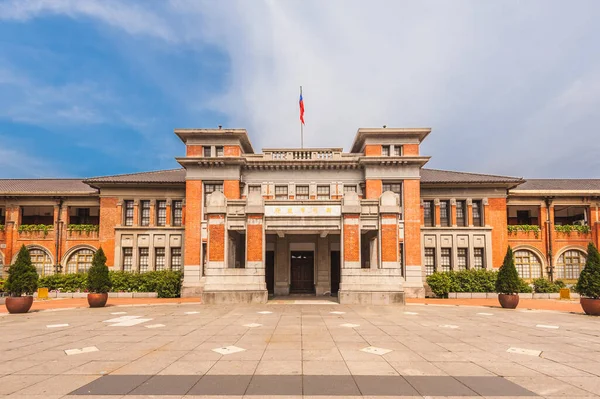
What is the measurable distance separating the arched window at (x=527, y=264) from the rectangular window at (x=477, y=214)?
4.49m

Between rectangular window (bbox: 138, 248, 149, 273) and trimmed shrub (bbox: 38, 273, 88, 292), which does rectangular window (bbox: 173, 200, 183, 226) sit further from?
trimmed shrub (bbox: 38, 273, 88, 292)

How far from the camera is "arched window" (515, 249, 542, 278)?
3159 centimetres

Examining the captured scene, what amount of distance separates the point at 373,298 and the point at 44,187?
1272 inches

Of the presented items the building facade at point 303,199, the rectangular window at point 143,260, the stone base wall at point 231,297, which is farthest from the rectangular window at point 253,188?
the stone base wall at point 231,297

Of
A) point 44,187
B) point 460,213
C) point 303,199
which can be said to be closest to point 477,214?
point 460,213

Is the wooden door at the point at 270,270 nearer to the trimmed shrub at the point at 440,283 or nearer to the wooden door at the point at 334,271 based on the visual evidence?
the wooden door at the point at 334,271

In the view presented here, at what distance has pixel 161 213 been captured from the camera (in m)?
31.0

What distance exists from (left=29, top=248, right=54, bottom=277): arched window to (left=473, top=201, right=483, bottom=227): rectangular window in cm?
3406

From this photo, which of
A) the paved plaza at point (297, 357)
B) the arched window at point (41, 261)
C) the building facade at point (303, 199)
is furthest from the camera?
the arched window at point (41, 261)

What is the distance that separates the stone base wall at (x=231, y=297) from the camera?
20.9 meters

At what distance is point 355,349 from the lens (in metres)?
9.51

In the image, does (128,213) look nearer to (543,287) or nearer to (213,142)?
(213,142)

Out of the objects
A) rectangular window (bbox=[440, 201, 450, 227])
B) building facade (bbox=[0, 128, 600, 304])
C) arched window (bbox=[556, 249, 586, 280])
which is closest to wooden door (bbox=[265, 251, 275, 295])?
building facade (bbox=[0, 128, 600, 304])

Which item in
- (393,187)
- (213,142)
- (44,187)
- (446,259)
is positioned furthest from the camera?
(44,187)
